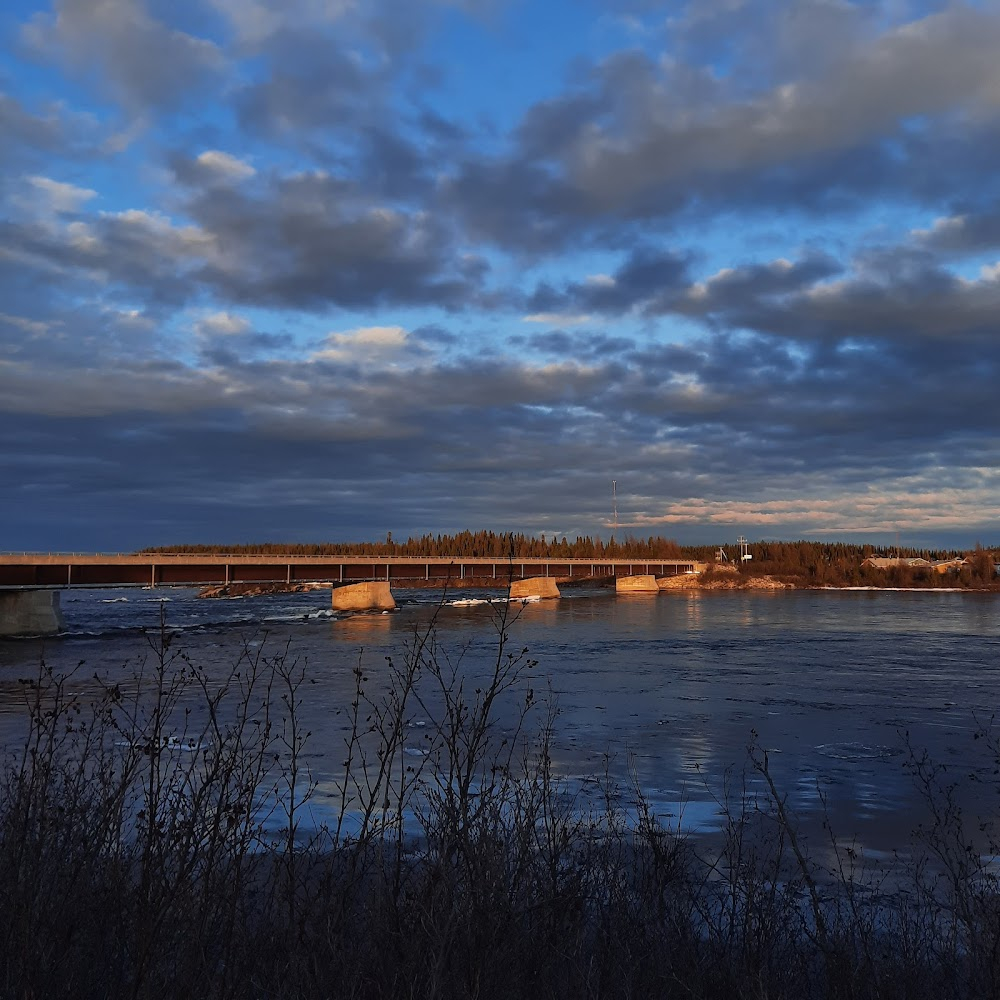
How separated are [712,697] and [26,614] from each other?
5369cm

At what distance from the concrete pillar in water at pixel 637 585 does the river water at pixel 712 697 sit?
74.1 metres

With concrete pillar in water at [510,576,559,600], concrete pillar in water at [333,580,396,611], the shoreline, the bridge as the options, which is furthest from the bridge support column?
the shoreline

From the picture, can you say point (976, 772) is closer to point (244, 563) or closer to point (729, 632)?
point (729, 632)

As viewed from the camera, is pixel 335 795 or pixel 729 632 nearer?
pixel 335 795

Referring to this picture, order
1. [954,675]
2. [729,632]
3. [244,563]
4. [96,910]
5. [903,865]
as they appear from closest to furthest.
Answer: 1. [96,910]
2. [903,865]
3. [954,675]
4. [729,632]
5. [244,563]

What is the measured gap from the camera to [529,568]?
13675 centimetres

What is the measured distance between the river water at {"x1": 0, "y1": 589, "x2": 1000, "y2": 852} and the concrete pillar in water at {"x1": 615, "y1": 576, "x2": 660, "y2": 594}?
74055 millimetres

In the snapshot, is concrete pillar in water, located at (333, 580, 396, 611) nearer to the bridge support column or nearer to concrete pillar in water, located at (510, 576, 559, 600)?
concrete pillar in water, located at (510, 576, 559, 600)

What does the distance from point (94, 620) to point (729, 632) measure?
2353 inches

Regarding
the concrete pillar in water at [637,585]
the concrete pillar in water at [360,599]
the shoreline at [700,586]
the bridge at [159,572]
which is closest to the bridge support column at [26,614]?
the bridge at [159,572]

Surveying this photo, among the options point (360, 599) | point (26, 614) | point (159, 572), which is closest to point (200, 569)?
point (159, 572)

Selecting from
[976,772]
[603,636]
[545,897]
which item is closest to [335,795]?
[545,897]

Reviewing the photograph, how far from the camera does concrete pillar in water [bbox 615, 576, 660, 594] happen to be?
141 metres

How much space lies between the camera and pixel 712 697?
27.8 meters
